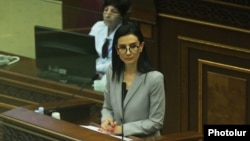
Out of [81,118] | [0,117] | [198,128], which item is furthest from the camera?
[198,128]

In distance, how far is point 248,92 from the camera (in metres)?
4.12

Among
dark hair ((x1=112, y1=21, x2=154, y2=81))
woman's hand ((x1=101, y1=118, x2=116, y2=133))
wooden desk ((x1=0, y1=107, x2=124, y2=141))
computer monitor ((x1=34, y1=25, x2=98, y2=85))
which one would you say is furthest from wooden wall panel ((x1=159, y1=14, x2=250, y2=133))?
wooden desk ((x1=0, y1=107, x2=124, y2=141))

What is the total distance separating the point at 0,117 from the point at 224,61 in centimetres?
125

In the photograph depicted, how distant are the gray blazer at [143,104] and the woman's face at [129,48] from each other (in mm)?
77

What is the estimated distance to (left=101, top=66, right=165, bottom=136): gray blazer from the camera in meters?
3.38

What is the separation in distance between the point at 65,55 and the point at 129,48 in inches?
39.0

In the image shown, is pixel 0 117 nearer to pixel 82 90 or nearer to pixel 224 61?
pixel 82 90

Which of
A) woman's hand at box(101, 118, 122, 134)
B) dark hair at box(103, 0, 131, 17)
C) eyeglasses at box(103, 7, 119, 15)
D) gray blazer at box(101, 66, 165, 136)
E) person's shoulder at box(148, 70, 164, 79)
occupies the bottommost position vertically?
woman's hand at box(101, 118, 122, 134)

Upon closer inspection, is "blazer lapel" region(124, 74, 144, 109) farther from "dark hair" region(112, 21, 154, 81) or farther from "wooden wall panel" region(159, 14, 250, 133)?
"wooden wall panel" region(159, 14, 250, 133)

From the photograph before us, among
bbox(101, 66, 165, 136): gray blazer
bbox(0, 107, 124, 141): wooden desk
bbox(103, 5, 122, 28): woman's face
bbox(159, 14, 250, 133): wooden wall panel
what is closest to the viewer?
bbox(0, 107, 124, 141): wooden desk

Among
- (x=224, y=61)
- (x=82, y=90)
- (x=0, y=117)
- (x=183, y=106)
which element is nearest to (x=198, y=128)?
(x=183, y=106)

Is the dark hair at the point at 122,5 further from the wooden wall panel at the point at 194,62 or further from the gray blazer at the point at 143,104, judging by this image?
the gray blazer at the point at 143,104

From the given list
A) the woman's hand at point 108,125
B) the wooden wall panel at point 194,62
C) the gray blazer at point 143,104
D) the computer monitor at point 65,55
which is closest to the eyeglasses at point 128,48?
the gray blazer at point 143,104

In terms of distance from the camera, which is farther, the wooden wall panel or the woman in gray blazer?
the wooden wall panel
